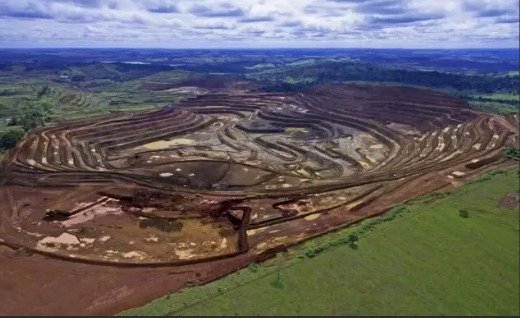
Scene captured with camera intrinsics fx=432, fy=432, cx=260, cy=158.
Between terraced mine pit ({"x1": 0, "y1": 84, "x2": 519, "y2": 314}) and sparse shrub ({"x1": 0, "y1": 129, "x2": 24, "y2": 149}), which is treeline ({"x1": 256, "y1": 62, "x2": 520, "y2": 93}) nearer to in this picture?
terraced mine pit ({"x1": 0, "y1": 84, "x2": 519, "y2": 314})

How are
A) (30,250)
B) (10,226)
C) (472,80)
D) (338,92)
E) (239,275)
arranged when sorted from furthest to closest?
(472,80), (338,92), (10,226), (30,250), (239,275)

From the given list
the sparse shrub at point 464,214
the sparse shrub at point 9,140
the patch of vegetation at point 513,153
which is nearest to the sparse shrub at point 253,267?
the sparse shrub at point 464,214

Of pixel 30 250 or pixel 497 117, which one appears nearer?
pixel 30 250

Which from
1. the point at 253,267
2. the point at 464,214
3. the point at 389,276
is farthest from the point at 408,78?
the point at 253,267

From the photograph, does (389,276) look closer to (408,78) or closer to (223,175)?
(223,175)

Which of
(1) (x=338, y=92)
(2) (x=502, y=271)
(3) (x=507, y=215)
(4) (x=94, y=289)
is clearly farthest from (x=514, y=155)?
(1) (x=338, y=92)

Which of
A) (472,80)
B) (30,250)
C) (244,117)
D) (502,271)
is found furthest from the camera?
(472,80)

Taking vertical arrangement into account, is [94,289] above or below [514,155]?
below

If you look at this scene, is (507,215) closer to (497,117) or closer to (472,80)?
(497,117)
